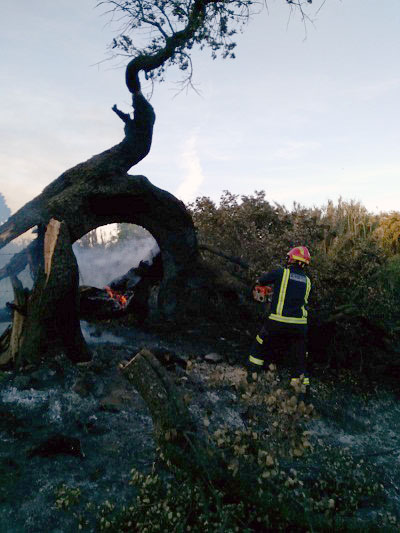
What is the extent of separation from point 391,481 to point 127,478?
310 centimetres

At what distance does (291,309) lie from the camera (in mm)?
5758

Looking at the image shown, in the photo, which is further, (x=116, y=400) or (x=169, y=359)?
(x=169, y=359)

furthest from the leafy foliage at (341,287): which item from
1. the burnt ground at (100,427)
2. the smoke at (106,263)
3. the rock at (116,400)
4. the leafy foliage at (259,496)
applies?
the smoke at (106,263)

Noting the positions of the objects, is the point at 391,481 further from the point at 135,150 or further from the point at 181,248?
the point at 135,150

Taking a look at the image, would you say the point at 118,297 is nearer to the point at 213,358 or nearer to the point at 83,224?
the point at 83,224

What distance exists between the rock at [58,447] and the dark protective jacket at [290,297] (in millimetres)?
3452

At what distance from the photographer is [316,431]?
5.12 metres

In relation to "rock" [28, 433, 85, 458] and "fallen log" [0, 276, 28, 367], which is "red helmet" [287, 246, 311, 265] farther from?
"fallen log" [0, 276, 28, 367]

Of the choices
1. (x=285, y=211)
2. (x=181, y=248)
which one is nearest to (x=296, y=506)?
(x=181, y=248)

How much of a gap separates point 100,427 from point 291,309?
3373 mm

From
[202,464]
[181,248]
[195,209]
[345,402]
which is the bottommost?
[345,402]

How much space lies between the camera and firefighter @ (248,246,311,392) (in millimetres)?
5750

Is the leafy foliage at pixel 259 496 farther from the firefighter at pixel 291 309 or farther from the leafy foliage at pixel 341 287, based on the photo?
the leafy foliage at pixel 341 287

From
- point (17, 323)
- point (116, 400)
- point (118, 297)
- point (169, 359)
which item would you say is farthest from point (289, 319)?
point (118, 297)
